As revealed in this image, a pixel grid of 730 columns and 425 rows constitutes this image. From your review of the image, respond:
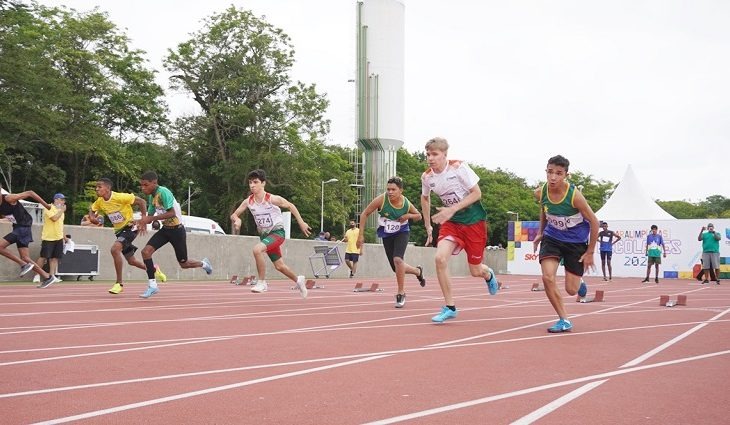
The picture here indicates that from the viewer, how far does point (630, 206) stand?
40844 millimetres

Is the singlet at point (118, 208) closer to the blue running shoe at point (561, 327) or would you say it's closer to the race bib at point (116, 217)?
the race bib at point (116, 217)

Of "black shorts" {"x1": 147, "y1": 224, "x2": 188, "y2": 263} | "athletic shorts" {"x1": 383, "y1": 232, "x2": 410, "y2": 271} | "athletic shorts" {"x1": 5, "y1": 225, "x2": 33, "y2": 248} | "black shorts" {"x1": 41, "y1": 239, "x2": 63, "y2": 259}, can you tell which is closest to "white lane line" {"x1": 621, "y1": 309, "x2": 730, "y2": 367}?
"athletic shorts" {"x1": 383, "y1": 232, "x2": 410, "y2": 271}

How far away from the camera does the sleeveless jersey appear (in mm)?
8500

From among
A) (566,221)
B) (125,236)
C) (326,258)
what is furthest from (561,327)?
(326,258)

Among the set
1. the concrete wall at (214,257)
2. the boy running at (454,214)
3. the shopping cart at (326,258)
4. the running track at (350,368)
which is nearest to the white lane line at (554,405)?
the running track at (350,368)

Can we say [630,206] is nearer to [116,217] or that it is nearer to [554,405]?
[116,217]

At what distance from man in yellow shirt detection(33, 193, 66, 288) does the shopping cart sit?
1101 centimetres

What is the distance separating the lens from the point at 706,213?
432 ft

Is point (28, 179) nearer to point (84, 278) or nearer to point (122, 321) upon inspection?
point (84, 278)

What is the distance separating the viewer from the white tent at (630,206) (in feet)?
132

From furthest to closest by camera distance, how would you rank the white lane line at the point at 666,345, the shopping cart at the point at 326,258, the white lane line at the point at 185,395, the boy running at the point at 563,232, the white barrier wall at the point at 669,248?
the white barrier wall at the point at 669,248
the shopping cart at the point at 326,258
the boy running at the point at 563,232
the white lane line at the point at 666,345
the white lane line at the point at 185,395

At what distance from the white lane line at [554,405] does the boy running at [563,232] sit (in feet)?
11.0

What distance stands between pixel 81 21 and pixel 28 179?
1030 cm

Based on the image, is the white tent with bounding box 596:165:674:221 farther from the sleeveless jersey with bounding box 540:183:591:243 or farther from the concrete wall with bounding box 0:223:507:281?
the sleeveless jersey with bounding box 540:183:591:243
